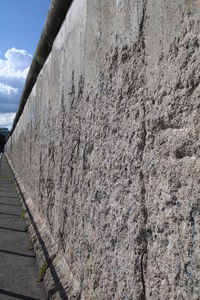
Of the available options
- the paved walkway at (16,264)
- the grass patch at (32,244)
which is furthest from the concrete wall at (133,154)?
the grass patch at (32,244)

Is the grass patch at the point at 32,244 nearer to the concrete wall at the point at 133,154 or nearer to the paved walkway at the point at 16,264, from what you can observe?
the paved walkway at the point at 16,264

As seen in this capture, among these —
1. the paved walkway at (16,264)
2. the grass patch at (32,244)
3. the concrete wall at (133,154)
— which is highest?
the concrete wall at (133,154)

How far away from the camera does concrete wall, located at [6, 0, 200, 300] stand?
1387mm

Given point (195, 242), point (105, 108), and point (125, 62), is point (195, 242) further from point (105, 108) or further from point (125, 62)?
point (105, 108)

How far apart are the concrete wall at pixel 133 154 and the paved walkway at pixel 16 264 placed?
0.21 m

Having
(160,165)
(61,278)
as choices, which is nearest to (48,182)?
(61,278)

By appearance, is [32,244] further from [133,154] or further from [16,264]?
[133,154]

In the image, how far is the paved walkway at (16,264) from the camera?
3.25 meters

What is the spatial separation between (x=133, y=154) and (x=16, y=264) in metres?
2.55

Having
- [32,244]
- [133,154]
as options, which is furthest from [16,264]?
[133,154]

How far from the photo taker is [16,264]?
13.1ft

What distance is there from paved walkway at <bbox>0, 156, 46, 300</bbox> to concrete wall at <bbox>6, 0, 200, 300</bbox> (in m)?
0.21

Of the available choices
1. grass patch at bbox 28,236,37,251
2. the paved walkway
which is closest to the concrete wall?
the paved walkway

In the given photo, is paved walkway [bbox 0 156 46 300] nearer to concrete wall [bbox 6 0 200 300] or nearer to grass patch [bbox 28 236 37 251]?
grass patch [bbox 28 236 37 251]
